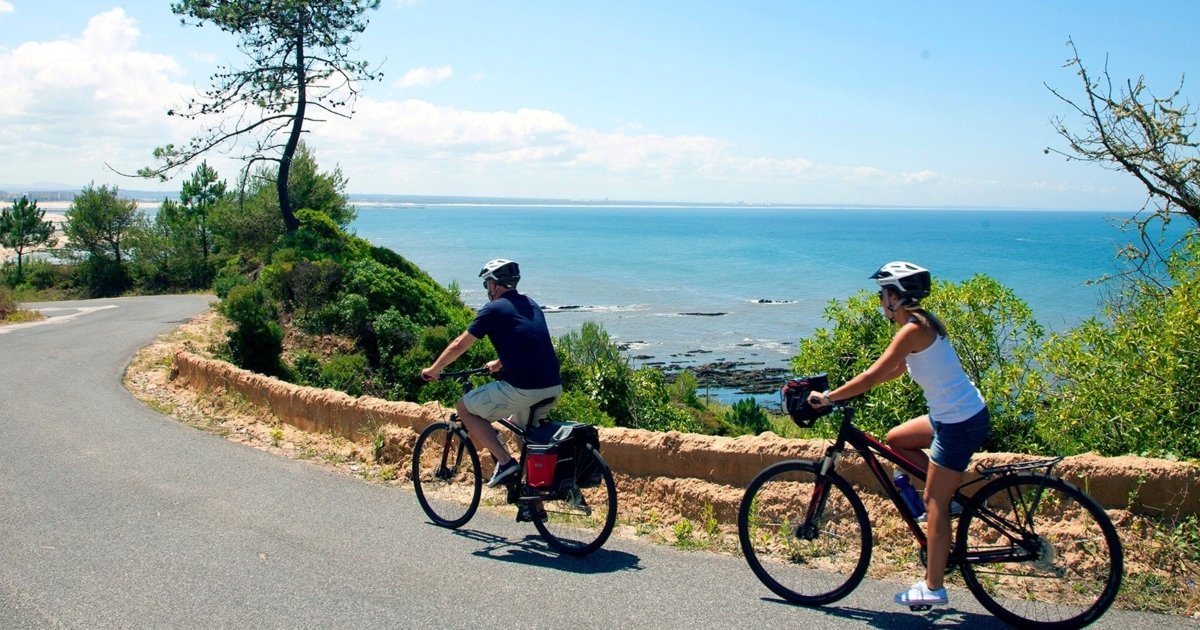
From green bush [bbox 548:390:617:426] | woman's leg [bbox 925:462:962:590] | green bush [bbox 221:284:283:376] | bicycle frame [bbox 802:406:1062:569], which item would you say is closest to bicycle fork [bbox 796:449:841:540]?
bicycle frame [bbox 802:406:1062:569]

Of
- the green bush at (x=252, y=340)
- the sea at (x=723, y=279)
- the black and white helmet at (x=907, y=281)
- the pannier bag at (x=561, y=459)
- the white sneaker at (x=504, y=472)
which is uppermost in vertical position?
the black and white helmet at (x=907, y=281)

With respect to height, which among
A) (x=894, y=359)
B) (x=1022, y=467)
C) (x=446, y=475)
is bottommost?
→ (x=446, y=475)

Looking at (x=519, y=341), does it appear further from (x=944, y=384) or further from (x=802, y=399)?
(x=944, y=384)

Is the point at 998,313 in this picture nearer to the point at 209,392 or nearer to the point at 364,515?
the point at 364,515

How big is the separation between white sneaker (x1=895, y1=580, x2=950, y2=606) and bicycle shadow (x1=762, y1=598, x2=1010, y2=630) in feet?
0.28

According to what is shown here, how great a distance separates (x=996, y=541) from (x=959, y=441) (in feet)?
2.15

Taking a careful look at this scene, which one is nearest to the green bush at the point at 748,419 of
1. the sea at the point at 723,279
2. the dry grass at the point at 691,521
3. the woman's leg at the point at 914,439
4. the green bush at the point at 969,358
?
the sea at the point at 723,279

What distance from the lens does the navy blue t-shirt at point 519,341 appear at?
6219mm

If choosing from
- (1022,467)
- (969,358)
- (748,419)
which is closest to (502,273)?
(1022,467)

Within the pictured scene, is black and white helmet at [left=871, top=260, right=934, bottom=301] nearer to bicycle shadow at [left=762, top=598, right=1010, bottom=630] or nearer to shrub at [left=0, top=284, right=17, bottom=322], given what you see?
bicycle shadow at [left=762, top=598, right=1010, bottom=630]

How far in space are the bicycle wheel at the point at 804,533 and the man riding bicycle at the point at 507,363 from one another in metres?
1.58

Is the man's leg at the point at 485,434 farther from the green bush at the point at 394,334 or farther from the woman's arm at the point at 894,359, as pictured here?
the green bush at the point at 394,334

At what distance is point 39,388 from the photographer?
44.4 feet

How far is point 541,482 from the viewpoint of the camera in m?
6.16
